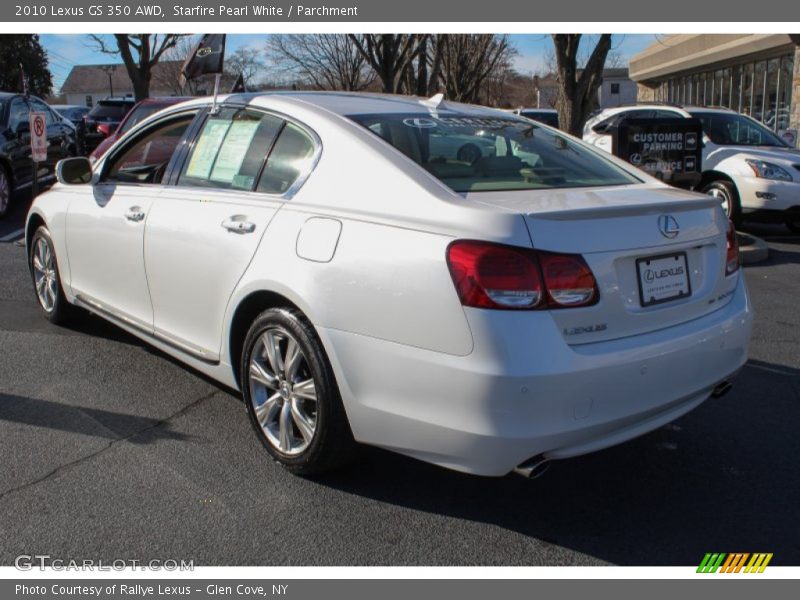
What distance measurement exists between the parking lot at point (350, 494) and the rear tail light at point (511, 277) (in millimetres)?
672

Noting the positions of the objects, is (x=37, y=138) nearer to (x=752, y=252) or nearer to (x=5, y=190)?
(x=5, y=190)

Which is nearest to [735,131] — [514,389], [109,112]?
[514,389]

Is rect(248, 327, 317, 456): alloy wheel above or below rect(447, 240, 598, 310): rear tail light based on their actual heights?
below

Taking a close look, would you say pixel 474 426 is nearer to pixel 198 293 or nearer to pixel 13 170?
pixel 198 293

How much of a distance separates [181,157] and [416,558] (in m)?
2.57

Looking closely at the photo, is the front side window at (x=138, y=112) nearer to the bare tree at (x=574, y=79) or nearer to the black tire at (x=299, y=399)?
the bare tree at (x=574, y=79)

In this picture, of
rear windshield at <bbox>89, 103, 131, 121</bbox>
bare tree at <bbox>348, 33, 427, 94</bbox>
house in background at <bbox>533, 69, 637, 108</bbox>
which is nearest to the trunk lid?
bare tree at <bbox>348, 33, 427, 94</bbox>

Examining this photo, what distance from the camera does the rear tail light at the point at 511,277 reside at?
9.29 ft

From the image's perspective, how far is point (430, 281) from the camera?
2924 mm

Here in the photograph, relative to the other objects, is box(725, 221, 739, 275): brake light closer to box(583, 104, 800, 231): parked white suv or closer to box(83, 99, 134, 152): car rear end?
box(583, 104, 800, 231): parked white suv

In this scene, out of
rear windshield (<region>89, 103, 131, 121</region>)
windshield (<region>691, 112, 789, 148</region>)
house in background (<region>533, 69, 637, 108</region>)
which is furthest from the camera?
house in background (<region>533, 69, 637, 108</region>)

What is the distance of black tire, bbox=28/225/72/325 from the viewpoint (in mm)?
5688

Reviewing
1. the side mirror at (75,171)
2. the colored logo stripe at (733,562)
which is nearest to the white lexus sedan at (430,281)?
the colored logo stripe at (733,562)

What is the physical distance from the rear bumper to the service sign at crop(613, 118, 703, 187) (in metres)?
5.76
